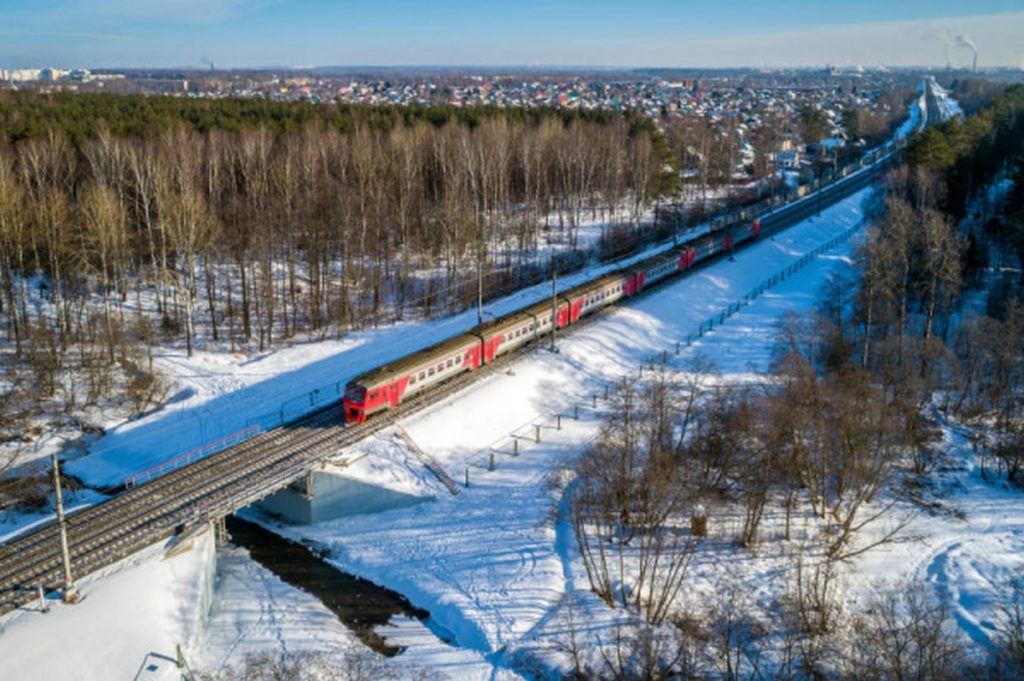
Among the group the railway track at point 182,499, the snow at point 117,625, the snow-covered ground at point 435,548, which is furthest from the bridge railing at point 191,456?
the snow at point 117,625

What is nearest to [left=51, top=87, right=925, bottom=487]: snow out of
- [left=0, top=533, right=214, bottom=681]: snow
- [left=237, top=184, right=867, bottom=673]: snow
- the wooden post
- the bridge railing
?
the bridge railing

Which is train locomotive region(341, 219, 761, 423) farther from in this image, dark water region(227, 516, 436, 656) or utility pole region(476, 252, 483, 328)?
dark water region(227, 516, 436, 656)

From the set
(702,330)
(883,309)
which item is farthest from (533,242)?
(883,309)

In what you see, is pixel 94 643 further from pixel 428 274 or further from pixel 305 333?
pixel 428 274

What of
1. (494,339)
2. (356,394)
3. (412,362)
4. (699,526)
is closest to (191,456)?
A: (356,394)

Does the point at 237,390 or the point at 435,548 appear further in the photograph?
the point at 237,390

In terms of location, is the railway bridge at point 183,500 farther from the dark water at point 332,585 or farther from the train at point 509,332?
the dark water at point 332,585

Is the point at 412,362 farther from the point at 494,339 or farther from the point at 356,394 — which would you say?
the point at 494,339
